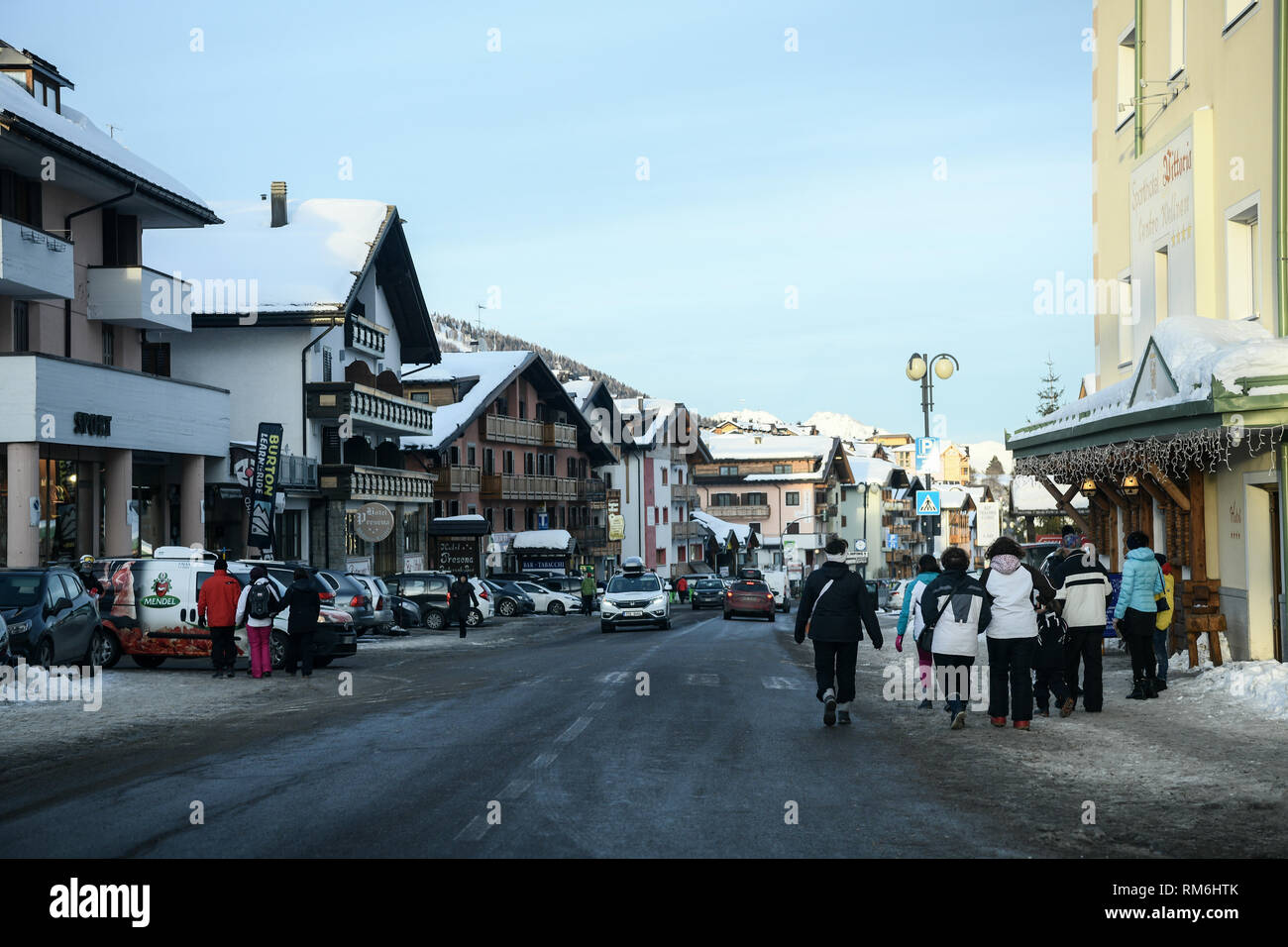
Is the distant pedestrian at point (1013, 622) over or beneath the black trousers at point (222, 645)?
over

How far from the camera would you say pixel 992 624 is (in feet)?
42.1

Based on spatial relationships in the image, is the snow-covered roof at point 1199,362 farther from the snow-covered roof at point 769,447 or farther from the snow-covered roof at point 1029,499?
the snow-covered roof at point 769,447

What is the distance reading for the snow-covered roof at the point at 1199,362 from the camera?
1543cm

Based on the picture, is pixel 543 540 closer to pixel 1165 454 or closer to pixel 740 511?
pixel 1165 454

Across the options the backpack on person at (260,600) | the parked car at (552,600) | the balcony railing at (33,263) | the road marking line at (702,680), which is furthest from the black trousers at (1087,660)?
the parked car at (552,600)

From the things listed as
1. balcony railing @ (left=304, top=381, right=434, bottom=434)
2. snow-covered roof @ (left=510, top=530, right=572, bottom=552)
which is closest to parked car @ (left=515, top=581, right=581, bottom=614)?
snow-covered roof @ (left=510, top=530, right=572, bottom=552)

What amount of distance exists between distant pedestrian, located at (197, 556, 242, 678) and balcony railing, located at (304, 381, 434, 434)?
2503cm

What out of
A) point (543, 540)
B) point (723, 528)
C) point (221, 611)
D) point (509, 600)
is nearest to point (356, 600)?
point (221, 611)

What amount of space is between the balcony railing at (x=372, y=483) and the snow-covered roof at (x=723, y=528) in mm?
51613

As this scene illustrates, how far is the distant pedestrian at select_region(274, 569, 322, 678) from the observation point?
20734 mm

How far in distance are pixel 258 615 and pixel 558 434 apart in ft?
177

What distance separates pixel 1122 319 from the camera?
979 inches
